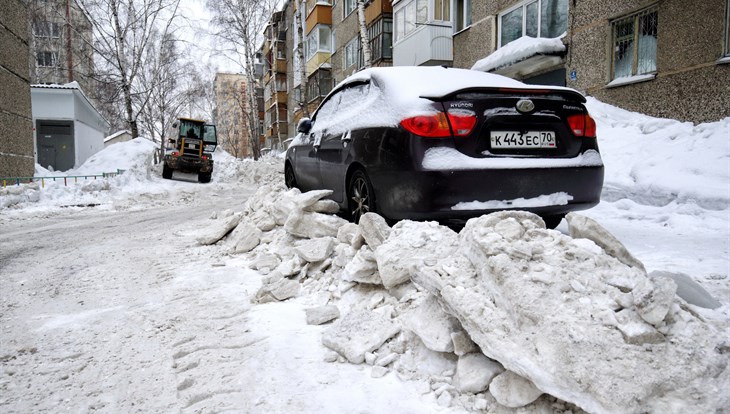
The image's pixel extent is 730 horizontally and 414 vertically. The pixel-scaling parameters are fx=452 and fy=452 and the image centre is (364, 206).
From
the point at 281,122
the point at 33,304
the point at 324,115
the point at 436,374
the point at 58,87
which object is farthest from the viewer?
the point at 281,122

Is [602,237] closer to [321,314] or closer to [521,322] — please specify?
[521,322]

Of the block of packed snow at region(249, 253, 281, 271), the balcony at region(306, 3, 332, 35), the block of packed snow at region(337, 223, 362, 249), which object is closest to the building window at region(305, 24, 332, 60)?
the balcony at region(306, 3, 332, 35)

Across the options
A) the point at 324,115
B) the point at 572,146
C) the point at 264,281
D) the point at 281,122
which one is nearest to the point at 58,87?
the point at 324,115

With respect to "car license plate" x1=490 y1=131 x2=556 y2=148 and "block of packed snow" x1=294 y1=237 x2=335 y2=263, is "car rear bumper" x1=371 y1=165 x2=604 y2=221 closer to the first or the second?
"car license plate" x1=490 y1=131 x2=556 y2=148

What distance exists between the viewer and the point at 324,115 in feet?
Result: 17.3

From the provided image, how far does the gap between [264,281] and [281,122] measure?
42.7m

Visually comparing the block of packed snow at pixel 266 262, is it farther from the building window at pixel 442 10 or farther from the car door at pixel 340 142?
the building window at pixel 442 10

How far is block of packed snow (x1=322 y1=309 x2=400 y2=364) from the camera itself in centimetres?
227

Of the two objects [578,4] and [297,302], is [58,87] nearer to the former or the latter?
[578,4]

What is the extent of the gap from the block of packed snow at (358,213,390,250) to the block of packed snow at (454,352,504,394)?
117 centimetres

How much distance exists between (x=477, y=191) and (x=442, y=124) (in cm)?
53

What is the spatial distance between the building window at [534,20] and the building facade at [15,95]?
1561 centimetres

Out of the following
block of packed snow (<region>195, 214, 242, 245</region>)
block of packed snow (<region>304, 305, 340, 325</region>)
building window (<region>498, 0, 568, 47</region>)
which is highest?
building window (<region>498, 0, 568, 47</region>)

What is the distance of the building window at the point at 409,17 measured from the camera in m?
16.5
